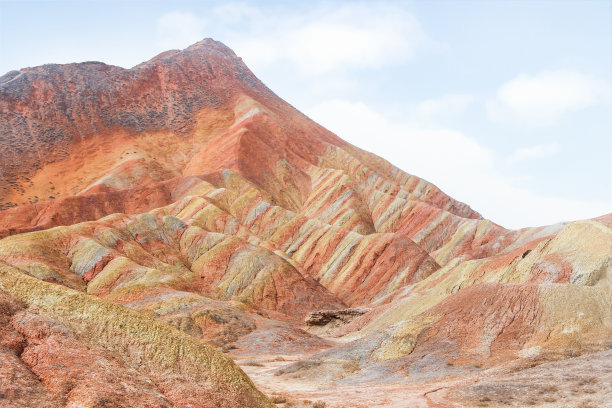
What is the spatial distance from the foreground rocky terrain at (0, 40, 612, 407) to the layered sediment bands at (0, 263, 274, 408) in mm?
66

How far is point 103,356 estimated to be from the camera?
15.9m

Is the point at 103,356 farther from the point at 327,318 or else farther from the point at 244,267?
the point at 244,267

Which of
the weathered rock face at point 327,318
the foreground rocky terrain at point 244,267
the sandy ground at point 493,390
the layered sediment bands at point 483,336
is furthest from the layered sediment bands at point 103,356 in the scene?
the weathered rock face at point 327,318

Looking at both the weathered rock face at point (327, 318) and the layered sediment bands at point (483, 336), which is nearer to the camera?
the layered sediment bands at point (483, 336)

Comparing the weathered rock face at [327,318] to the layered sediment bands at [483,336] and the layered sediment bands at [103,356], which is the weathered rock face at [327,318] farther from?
the layered sediment bands at [103,356]

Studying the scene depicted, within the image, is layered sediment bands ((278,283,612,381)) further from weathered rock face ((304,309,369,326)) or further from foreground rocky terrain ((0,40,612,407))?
weathered rock face ((304,309,369,326))

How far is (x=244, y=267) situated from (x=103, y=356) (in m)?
52.0

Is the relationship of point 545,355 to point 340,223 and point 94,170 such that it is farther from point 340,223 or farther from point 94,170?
point 94,170

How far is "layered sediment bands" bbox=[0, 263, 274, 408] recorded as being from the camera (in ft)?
46.2

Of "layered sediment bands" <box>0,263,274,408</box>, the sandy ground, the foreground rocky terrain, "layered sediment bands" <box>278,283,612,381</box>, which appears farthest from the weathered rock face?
"layered sediment bands" <box>0,263,274,408</box>

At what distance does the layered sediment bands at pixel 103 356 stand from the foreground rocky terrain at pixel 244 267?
2.6 inches

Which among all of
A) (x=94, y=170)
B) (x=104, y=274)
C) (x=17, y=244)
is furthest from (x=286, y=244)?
(x=94, y=170)

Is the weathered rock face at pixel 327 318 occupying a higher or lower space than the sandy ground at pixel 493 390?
lower

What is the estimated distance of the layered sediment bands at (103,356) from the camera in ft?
46.2
